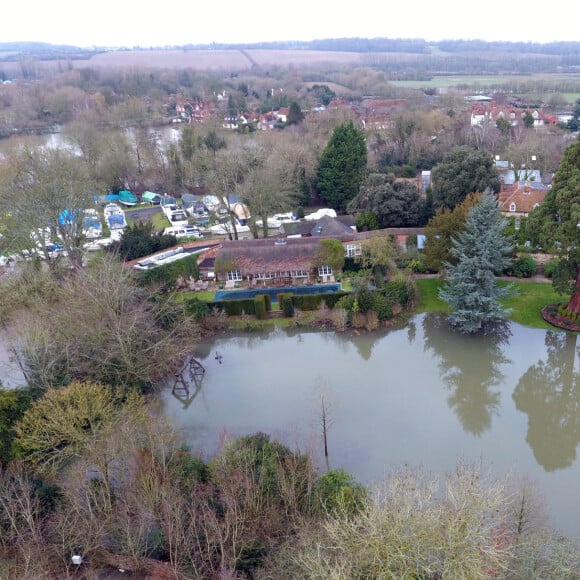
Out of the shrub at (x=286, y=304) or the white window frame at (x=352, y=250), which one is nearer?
the shrub at (x=286, y=304)

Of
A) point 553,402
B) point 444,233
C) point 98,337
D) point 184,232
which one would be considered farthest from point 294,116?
point 553,402

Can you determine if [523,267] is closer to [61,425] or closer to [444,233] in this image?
[444,233]

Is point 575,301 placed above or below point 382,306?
above

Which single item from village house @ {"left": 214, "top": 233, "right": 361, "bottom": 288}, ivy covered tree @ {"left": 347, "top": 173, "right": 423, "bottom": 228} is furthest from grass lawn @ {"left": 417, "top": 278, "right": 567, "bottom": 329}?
ivy covered tree @ {"left": 347, "top": 173, "right": 423, "bottom": 228}


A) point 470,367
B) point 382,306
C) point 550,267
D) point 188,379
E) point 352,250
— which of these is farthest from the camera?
point 352,250

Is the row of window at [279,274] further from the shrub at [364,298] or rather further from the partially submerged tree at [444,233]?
the partially submerged tree at [444,233]

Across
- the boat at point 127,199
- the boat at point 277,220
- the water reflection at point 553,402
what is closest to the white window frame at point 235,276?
the boat at point 277,220

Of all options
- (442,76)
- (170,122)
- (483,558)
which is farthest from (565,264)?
(442,76)
